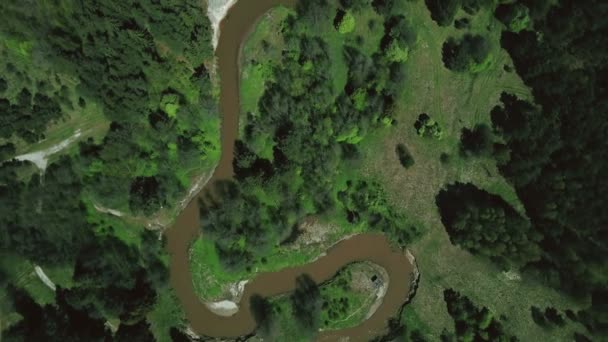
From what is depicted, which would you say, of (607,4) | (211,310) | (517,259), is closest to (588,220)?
(517,259)

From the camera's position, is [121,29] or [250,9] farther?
[250,9]

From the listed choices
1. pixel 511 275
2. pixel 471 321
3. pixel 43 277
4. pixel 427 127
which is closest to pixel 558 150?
pixel 427 127

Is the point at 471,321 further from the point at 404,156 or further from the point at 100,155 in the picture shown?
the point at 100,155

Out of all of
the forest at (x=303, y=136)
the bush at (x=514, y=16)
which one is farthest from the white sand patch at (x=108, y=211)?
the bush at (x=514, y=16)

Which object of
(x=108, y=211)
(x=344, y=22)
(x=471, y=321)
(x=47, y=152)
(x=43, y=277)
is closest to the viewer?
(x=344, y=22)

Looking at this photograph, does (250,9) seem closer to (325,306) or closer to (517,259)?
(325,306)
